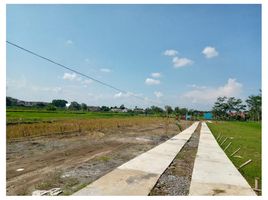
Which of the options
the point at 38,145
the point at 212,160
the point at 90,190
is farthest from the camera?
the point at 38,145

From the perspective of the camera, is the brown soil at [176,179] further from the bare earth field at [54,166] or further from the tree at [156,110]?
the tree at [156,110]

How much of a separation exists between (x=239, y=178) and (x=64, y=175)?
4692 millimetres

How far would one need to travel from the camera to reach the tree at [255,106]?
62.0m

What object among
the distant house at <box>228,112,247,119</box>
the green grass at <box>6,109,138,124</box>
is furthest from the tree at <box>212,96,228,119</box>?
the green grass at <box>6,109,138,124</box>

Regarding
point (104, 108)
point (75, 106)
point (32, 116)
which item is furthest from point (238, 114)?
point (32, 116)

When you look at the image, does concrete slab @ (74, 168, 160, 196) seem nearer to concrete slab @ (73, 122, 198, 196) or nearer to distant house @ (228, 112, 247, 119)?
concrete slab @ (73, 122, 198, 196)

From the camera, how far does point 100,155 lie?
Result: 919cm

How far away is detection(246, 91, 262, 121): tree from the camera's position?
2442 inches

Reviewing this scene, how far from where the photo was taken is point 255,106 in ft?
213

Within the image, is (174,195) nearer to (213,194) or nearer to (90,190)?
(213,194)

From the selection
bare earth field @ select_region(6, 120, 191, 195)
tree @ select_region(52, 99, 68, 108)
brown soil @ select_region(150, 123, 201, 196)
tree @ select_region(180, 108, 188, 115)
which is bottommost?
tree @ select_region(180, 108, 188, 115)
